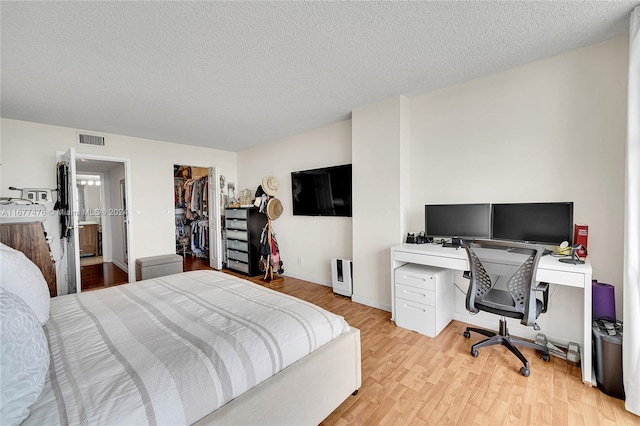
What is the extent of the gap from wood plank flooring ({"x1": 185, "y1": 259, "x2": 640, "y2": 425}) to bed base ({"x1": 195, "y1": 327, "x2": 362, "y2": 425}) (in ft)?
0.68

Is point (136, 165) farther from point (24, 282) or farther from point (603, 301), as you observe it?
point (603, 301)

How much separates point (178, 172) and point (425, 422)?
6.96 m

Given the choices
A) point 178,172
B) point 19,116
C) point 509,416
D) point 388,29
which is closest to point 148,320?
point 509,416

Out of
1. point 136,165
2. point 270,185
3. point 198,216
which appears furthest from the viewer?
point 198,216

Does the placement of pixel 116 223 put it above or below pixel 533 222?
below

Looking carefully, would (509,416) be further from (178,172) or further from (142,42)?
(178,172)

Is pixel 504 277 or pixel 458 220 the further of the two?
pixel 458 220

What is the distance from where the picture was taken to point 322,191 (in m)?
4.01

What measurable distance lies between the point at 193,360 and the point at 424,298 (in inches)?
83.8

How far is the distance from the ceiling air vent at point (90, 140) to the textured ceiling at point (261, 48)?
26.3 inches

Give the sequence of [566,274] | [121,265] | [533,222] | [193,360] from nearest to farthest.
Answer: [193,360]
[566,274]
[533,222]
[121,265]

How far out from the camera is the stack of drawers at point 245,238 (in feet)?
15.4

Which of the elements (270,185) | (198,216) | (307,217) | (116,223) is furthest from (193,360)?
(116,223)

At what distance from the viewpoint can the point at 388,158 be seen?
306cm
